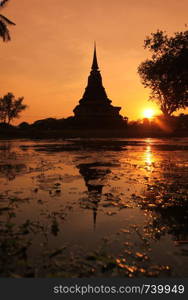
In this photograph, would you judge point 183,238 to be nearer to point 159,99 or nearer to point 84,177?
point 84,177

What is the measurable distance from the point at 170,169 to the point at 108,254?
8735 mm

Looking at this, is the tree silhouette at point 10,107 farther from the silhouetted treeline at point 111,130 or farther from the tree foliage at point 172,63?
the tree foliage at point 172,63

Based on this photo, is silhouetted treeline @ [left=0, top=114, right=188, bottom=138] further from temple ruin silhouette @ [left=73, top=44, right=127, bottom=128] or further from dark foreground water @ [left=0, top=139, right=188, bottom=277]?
dark foreground water @ [left=0, top=139, right=188, bottom=277]

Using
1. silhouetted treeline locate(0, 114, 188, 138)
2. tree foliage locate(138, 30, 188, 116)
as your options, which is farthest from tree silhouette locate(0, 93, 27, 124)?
tree foliage locate(138, 30, 188, 116)

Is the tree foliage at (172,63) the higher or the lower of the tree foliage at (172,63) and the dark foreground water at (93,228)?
the higher

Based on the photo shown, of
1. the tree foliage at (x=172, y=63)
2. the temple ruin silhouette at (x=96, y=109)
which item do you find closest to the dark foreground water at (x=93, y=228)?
the tree foliage at (x=172, y=63)

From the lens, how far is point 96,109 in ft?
196

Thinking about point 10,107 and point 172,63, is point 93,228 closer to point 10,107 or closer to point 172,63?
point 172,63

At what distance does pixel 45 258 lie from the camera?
3.73m

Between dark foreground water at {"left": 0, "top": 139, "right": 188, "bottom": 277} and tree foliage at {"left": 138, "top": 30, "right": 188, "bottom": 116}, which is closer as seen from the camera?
dark foreground water at {"left": 0, "top": 139, "right": 188, "bottom": 277}

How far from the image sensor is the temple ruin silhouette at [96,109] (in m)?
58.3

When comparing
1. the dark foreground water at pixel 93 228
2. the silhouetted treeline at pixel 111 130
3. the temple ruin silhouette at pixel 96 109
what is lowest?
the dark foreground water at pixel 93 228

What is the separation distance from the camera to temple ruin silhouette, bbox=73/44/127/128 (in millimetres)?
58344

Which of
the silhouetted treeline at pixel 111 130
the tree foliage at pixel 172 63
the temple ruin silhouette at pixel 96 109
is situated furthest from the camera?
the temple ruin silhouette at pixel 96 109
